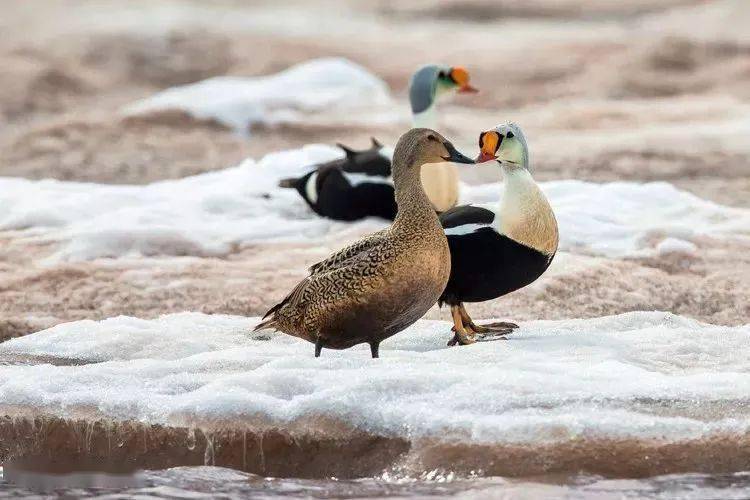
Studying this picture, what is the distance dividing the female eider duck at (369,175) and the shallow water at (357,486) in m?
4.43

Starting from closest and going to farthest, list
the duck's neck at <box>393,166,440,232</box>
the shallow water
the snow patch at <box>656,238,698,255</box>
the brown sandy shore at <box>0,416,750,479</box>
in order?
the shallow water → the brown sandy shore at <box>0,416,750,479</box> → the duck's neck at <box>393,166,440,232</box> → the snow patch at <box>656,238,698,255</box>

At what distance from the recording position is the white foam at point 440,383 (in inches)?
185

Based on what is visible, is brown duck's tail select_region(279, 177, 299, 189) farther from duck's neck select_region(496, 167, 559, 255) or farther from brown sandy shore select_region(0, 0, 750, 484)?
duck's neck select_region(496, 167, 559, 255)

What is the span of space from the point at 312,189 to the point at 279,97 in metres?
5.32

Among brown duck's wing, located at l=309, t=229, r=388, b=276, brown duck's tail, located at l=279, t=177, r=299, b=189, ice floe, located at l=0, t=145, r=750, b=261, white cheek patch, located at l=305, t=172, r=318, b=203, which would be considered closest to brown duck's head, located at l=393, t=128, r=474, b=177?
brown duck's wing, located at l=309, t=229, r=388, b=276

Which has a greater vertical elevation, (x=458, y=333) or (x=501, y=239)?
(x=501, y=239)

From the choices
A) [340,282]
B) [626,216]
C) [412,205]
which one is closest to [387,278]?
[340,282]

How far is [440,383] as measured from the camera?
16.3 feet

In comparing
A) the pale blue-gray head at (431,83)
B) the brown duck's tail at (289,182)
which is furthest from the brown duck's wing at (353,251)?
the brown duck's tail at (289,182)

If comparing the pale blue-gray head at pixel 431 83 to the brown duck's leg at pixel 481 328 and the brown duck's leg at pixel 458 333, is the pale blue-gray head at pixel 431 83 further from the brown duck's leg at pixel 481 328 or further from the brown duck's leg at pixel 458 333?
the brown duck's leg at pixel 458 333

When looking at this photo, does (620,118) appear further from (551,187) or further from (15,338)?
(15,338)

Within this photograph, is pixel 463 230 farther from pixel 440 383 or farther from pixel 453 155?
pixel 440 383

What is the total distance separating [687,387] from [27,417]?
229 centimetres

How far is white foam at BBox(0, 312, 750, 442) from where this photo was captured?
15.5 ft
